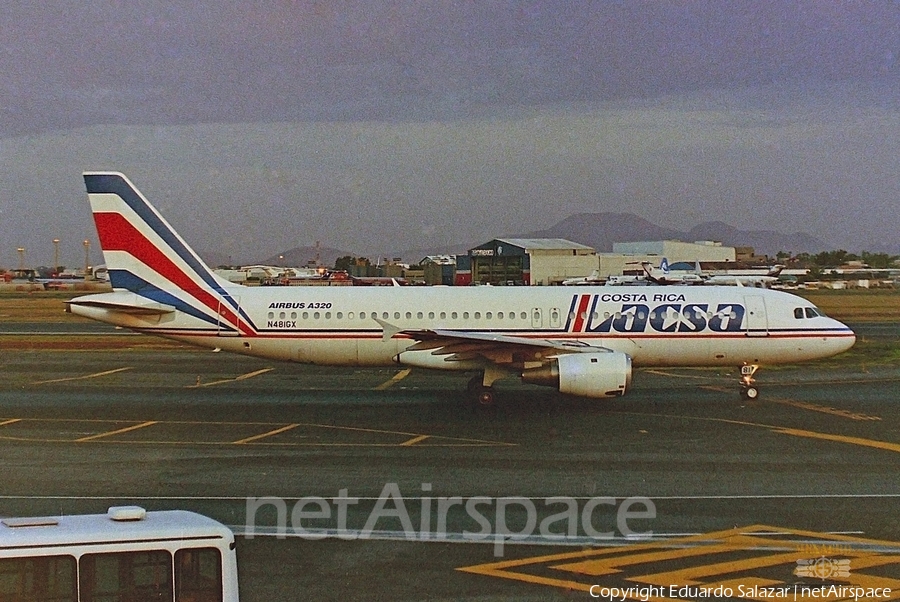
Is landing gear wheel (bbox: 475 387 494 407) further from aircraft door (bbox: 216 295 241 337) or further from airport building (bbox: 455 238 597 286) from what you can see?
airport building (bbox: 455 238 597 286)

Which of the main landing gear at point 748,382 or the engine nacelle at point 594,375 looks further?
the main landing gear at point 748,382

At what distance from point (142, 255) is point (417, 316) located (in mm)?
Result: 9232

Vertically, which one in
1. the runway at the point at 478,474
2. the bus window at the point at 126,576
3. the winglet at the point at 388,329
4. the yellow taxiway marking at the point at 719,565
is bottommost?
the yellow taxiway marking at the point at 719,565

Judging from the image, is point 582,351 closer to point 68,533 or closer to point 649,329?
point 649,329

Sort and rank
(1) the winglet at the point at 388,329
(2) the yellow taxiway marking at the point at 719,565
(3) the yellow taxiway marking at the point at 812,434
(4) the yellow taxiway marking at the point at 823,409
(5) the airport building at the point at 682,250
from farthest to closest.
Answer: (5) the airport building at the point at 682,250
(1) the winglet at the point at 388,329
(4) the yellow taxiway marking at the point at 823,409
(3) the yellow taxiway marking at the point at 812,434
(2) the yellow taxiway marking at the point at 719,565

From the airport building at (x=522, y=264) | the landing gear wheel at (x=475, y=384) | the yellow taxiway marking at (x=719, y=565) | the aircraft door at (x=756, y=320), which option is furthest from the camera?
the airport building at (x=522, y=264)

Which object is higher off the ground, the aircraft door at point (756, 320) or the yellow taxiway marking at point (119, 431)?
the aircraft door at point (756, 320)

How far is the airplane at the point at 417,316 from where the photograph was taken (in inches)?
1184

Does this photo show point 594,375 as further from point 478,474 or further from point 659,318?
point 478,474

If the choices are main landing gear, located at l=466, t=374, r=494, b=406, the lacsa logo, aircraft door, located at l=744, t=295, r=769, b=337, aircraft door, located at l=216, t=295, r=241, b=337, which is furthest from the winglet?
aircraft door, located at l=744, t=295, r=769, b=337

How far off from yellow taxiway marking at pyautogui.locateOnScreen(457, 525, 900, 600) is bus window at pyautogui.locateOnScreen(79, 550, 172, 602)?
5.86 metres

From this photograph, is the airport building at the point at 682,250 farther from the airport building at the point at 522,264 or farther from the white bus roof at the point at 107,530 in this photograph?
the white bus roof at the point at 107,530

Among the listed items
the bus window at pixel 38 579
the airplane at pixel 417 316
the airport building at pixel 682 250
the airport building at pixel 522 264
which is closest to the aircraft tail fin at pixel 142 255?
the airplane at pixel 417 316

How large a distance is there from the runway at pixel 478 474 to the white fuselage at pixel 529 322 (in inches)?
67.3
